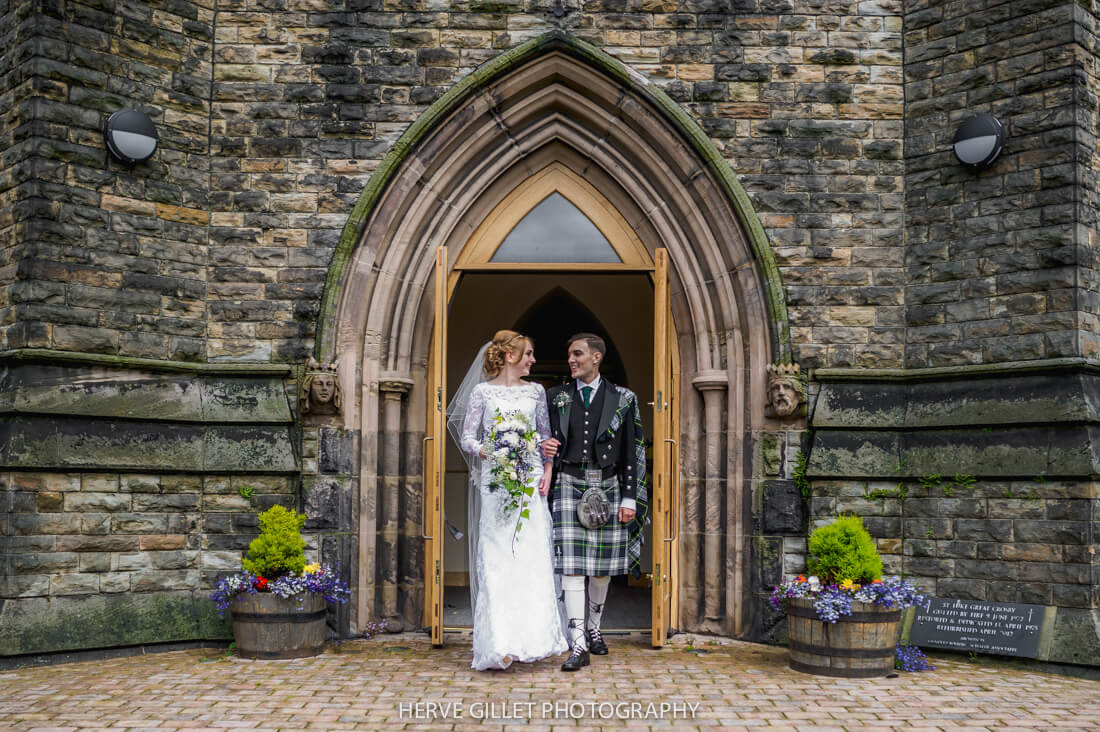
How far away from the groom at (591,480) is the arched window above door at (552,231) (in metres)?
1.34

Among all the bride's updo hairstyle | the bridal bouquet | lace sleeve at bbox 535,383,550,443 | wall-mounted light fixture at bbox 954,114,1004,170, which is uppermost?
wall-mounted light fixture at bbox 954,114,1004,170

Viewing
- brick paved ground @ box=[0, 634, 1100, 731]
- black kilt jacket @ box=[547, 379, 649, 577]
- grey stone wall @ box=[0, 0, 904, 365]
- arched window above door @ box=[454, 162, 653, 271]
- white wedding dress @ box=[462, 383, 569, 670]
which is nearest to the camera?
brick paved ground @ box=[0, 634, 1100, 731]

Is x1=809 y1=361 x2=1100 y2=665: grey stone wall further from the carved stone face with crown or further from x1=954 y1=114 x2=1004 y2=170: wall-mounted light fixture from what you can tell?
x1=954 y1=114 x2=1004 y2=170: wall-mounted light fixture

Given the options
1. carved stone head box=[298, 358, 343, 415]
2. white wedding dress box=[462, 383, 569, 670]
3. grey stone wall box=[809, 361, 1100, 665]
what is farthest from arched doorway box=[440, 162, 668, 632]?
grey stone wall box=[809, 361, 1100, 665]

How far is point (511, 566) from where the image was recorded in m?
6.04

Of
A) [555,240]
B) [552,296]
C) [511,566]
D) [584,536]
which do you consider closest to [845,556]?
[584,536]

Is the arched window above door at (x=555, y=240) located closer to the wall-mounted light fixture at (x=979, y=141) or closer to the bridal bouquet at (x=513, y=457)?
the bridal bouquet at (x=513, y=457)

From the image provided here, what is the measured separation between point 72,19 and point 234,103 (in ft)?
3.72

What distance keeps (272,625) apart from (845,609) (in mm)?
3421

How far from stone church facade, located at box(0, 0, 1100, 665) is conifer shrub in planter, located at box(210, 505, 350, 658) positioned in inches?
22.1

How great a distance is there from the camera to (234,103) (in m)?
7.31

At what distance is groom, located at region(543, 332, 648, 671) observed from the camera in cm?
632

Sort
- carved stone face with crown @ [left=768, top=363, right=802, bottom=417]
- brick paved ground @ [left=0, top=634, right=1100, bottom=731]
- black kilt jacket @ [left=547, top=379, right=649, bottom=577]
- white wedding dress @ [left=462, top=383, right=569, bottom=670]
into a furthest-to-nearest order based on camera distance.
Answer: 1. carved stone face with crown @ [left=768, top=363, right=802, bottom=417]
2. black kilt jacket @ [left=547, top=379, right=649, bottom=577]
3. white wedding dress @ [left=462, top=383, right=569, bottom=670]
4. brick paved ground @ [left=0, top=634, right=1100, bottom=731]

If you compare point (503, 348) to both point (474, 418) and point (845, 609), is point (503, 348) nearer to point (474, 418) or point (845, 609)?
point (474, 418)
